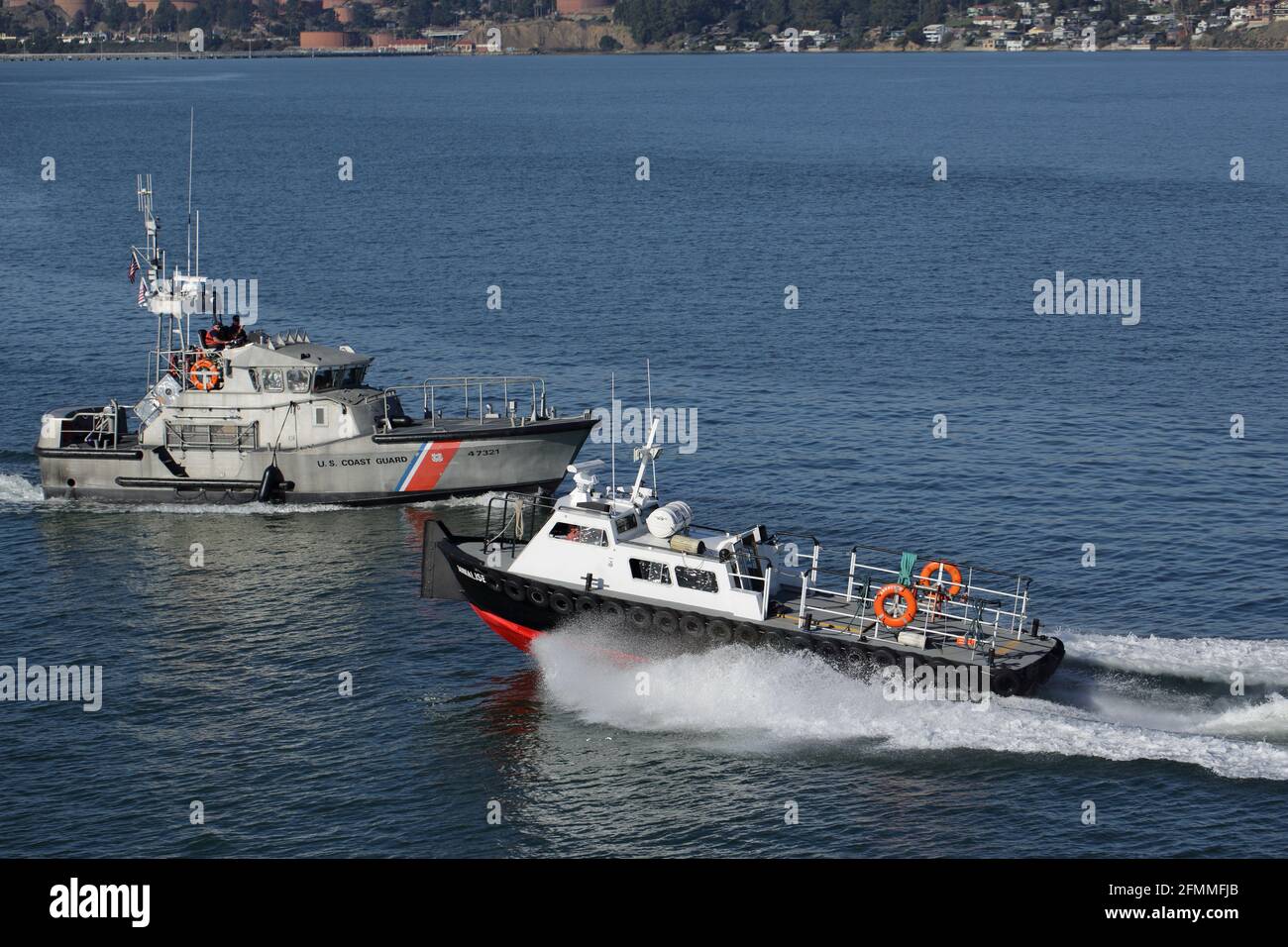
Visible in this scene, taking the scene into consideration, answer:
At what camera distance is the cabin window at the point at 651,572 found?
1619 inches

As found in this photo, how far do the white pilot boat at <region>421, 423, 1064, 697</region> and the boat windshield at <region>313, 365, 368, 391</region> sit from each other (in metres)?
14.7

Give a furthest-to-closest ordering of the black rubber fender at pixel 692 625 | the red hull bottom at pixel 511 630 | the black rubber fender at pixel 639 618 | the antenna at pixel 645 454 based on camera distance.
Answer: the red hull bottom at pixel 511 630 < the antenna at pixel 645 454 < the black rubber fender at pixel 639 618 < the black rubber fender at pixel 692 625

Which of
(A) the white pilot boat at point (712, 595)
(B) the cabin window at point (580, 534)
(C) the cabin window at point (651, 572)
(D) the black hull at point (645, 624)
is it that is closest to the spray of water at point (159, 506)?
(D) the black hull at point (645, 624)

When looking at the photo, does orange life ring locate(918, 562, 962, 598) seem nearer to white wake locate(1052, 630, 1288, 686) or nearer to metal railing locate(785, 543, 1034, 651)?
metal railing locate(785, 543, 1034, 651)

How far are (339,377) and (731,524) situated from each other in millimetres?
15738

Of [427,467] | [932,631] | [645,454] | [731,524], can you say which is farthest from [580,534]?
[427,467]

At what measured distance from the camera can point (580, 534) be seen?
42.2 meters

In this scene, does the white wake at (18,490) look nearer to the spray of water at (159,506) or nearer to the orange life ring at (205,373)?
the spray of water at (159,506)

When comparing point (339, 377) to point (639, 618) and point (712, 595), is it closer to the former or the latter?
point (639, 618)

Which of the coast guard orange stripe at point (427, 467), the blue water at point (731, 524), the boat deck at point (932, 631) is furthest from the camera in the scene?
the coast guard orange stripe at point (427, 467)

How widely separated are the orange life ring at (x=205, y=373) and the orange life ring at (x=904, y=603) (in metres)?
29.1

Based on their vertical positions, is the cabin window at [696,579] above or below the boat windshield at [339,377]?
below

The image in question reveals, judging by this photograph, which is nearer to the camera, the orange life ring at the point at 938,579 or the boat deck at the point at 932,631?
the boat deck at the point at 932,631

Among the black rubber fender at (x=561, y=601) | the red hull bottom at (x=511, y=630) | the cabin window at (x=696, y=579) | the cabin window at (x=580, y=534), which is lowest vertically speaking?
the red hull bottom at (x=511, y=630)
